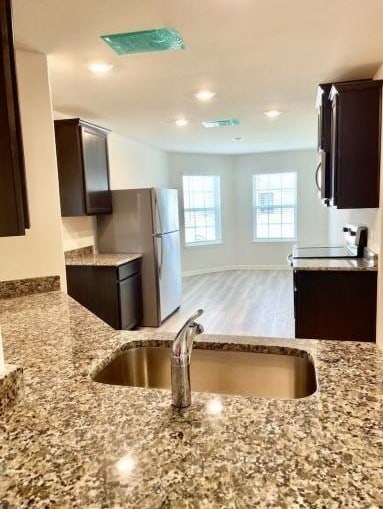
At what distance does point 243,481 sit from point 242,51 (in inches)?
99.7

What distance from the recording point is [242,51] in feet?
8.27

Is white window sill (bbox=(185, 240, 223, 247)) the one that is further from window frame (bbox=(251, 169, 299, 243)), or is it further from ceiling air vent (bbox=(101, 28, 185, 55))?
ceiling air vent (bbox=(101, 28, 185, 55))

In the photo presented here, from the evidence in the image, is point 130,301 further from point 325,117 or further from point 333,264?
point 325,117

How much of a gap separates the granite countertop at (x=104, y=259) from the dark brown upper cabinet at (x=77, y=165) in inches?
19.8

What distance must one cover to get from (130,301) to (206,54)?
8.60 ft

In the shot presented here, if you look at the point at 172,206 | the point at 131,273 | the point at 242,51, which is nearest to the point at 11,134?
the point at 242,51

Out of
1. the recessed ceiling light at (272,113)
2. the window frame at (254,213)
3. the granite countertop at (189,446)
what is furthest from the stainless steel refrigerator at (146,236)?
the window frame at (254,213)

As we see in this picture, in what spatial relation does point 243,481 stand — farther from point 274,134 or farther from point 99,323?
point 274,134

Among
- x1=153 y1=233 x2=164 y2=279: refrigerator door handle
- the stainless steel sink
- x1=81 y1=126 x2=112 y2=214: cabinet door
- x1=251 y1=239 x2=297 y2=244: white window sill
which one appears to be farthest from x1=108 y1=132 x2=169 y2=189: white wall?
the stainless steel sink

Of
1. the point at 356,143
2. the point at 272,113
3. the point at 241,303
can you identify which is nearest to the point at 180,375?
the point at 356,143

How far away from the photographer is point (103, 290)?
3949mm

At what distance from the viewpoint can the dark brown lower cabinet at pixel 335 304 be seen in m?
2.96

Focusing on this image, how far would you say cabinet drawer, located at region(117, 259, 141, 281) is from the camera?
3980mm

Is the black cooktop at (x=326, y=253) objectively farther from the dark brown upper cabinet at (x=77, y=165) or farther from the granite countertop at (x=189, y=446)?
the granite countertop at (x=189, y=446)
